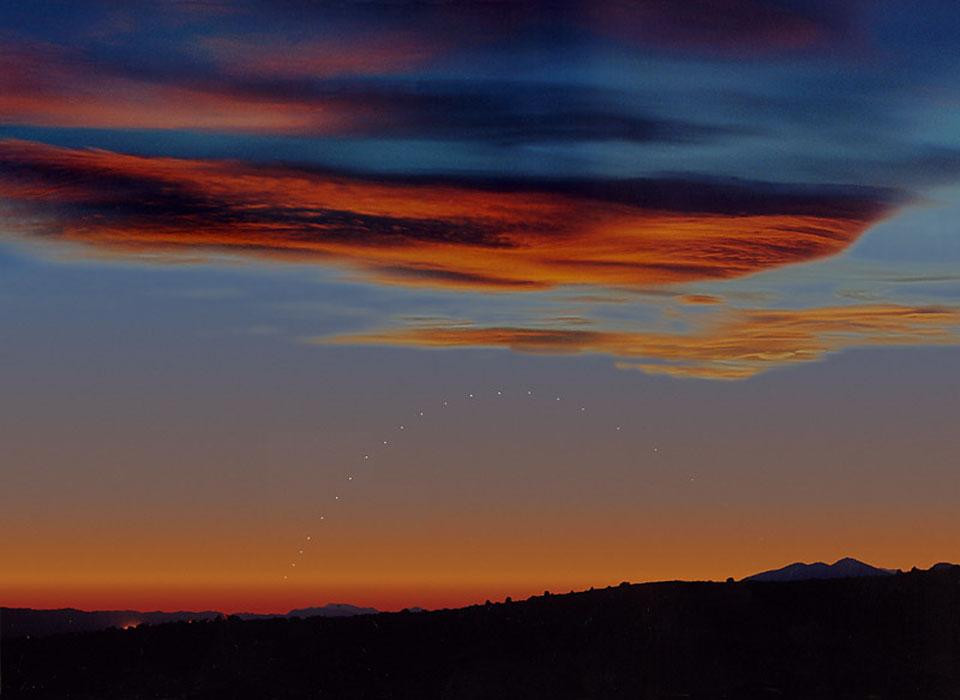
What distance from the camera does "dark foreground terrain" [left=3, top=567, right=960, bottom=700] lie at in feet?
90.9

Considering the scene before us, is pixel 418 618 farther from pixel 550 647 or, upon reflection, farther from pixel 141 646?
pixel 141 646

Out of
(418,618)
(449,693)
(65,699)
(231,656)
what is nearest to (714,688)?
(449,693)

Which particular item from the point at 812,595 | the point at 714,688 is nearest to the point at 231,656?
the point at 714,688

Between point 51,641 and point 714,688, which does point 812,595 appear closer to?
point 714,688

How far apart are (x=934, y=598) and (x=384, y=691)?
1156 centimetres

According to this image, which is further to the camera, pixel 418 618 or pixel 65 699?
pixel 418 618

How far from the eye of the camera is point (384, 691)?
92.7 feet

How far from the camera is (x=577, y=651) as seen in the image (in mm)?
29250

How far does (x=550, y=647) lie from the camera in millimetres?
29531

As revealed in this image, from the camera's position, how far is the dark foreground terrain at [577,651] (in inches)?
1091

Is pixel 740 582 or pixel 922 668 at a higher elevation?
pixel 740 582

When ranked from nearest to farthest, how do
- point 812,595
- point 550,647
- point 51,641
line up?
point 550,647 < point 812,595 < point 51,641

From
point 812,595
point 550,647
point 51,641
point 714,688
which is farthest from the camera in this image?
point 51,641

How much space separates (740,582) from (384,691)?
876 cm
